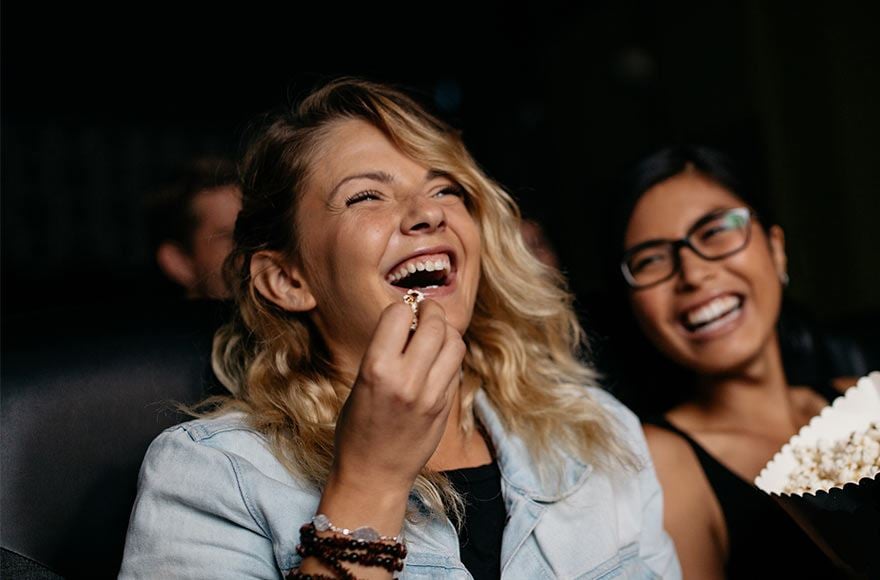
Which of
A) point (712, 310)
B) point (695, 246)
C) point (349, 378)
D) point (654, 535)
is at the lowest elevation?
point (654, 535)

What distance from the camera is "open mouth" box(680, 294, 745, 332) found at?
1883 millimetres

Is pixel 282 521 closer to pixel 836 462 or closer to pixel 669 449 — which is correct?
pixel 836 462

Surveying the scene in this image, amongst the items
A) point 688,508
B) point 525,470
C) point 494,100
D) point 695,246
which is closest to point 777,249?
point 695,246

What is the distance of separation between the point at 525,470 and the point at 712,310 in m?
0.65

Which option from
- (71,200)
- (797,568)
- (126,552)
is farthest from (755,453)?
(71,200)

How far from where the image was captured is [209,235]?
219cm

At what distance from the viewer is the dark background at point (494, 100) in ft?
13.3

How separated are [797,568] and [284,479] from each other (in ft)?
3.45

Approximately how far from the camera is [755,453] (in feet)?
6.40

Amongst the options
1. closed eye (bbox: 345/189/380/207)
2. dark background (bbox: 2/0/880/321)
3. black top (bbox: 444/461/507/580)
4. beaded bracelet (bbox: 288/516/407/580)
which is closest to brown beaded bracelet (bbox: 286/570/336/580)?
beaded bracelet (bbox: 288/516/407/580)

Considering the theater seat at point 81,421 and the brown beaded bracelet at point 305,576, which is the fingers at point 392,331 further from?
the theater seat at point 81,421

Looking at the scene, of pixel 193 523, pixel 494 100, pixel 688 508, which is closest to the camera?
pixel 193 523

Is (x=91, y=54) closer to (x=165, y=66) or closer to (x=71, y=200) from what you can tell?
(x=165, y=66)

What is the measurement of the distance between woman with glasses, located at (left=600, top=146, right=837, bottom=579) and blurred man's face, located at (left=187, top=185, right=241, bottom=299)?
36.1 inches
